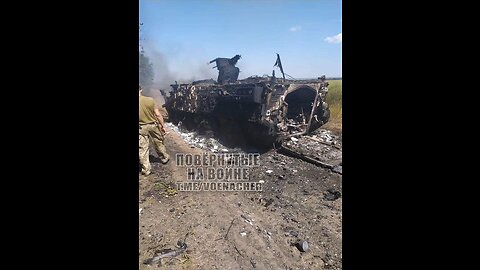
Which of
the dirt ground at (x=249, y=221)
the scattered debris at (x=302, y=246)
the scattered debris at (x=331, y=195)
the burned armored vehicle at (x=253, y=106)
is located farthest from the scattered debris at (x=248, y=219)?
the burned armored vehicle at (x=253, y=106)

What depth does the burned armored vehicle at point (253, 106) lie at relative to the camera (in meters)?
6.78

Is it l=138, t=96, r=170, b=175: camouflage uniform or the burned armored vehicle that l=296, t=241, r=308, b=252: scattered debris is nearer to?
l=138, t=96, r=170, b=175: camouflage uniform

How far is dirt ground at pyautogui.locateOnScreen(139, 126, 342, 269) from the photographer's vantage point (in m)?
3.18

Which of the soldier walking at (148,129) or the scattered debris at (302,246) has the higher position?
the soldier walking at (148,129)

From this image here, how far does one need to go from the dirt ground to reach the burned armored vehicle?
1358mm

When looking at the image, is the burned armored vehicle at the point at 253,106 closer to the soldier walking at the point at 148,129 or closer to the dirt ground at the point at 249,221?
the dirt ground at the point at 249,221

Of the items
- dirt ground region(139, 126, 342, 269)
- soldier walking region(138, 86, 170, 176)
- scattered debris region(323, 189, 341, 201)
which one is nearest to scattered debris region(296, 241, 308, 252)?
dirt ground region(139, 126, 342, 269)

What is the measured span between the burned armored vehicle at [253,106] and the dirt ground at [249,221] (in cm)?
136
